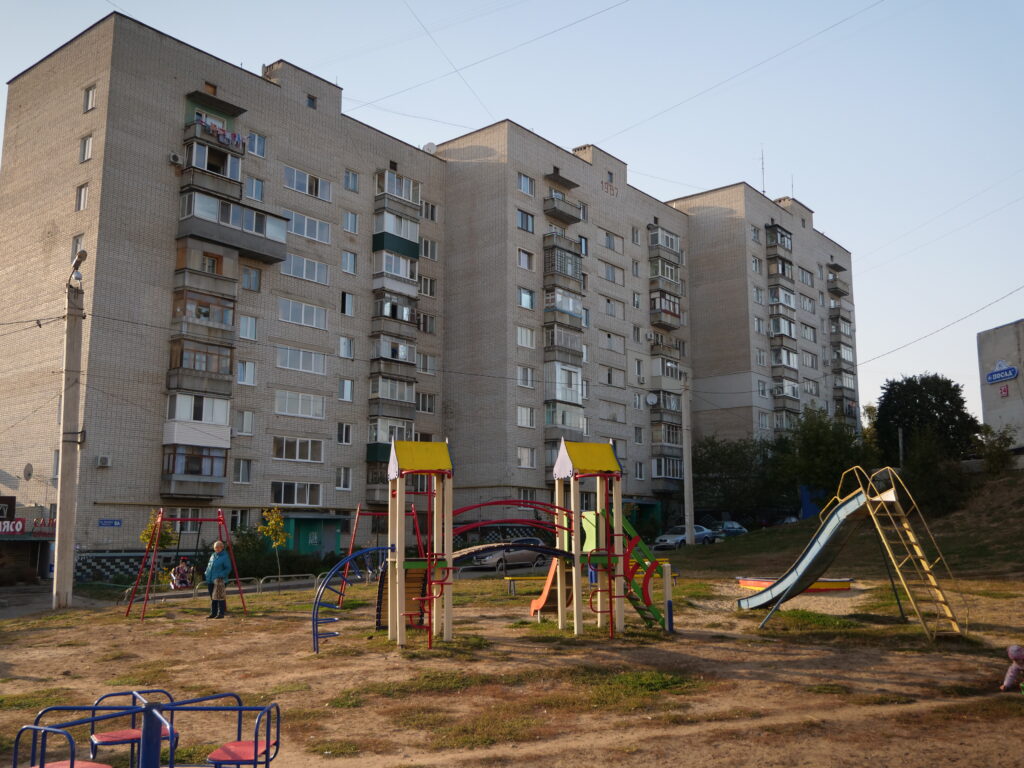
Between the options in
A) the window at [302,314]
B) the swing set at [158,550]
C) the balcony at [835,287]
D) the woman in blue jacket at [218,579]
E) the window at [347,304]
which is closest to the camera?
the woman in blue jacket at [218,579]

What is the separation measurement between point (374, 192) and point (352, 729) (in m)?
45.3

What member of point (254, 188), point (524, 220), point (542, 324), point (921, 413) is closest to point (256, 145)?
point (254, 188)

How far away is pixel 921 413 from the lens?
7388cm

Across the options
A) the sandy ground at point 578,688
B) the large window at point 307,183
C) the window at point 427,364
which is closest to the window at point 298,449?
the window at point 427,364

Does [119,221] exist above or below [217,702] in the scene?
above

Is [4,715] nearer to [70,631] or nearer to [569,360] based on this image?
[70,631]

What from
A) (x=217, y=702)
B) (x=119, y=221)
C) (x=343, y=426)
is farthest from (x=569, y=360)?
(x=217, y=702)

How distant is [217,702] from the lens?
1298cm

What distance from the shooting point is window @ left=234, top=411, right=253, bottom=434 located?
44.4m

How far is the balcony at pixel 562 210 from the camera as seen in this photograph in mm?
58219

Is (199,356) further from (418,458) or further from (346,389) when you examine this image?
(418,458)

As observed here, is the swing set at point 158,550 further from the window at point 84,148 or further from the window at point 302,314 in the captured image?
the window at point 84,148

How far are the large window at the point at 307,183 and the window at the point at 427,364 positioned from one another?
37.0 ft

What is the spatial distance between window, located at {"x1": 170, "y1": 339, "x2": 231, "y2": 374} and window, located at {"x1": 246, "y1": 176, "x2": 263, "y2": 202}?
8669 millimetres
